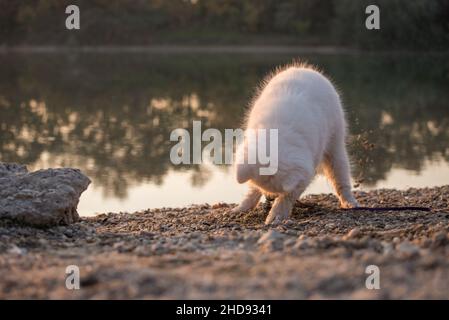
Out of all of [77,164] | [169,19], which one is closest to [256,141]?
[77,164]

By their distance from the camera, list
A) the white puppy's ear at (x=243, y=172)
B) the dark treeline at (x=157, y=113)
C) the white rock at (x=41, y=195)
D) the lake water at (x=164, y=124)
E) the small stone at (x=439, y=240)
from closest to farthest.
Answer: the small stone at (x=439, y=240) < the white rock at (x=41, y=195) < the white puppy's ear at (x=243, y=172) < the lake water at (x=164, y=124) < the dark treeline at (x=157, y=113)

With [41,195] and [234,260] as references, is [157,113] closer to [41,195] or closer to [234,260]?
[41,195]

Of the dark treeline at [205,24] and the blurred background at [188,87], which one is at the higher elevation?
the dark treeline at [205,24]

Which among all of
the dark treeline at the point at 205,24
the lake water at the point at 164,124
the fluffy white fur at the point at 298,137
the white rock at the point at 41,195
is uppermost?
the dark treeline at the point at 205,24

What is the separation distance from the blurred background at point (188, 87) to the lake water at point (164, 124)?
0.14 ft

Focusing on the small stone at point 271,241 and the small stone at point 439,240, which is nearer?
the small stone at point 439,240

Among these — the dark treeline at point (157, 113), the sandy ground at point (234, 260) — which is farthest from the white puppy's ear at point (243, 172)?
the dark treeline at point (157, 113)

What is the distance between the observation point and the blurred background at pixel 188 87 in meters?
12.2

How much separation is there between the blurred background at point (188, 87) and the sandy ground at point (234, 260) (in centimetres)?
359

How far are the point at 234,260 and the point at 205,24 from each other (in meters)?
62.0

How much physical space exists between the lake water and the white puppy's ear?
3.44 meters

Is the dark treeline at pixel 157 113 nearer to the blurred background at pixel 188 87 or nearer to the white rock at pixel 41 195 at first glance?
the blurred background at pixel 188 87

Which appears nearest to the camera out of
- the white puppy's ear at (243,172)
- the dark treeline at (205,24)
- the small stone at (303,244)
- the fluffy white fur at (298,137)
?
the small stone at (303,244)

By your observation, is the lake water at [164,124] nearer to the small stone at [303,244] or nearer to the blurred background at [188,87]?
the blurred background at [188,87]
